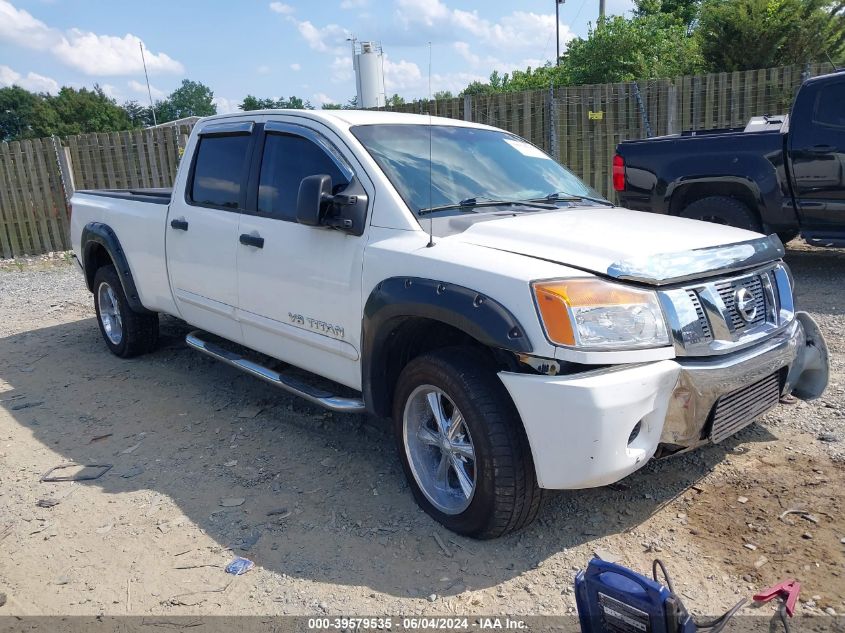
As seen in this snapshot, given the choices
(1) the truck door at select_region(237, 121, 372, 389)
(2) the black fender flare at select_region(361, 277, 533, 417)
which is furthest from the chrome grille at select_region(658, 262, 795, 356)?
(1) the truck door at select_region(237, 121, 372, 389)

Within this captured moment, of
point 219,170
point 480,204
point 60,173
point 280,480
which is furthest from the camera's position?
point 60,173

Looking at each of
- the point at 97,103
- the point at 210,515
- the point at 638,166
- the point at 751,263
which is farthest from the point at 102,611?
the point at 97,103

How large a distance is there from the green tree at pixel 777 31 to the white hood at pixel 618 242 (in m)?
14.5

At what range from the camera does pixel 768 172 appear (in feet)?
22.8

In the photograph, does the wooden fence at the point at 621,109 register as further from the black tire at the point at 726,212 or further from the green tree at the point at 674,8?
the green tree at the point at 674,8

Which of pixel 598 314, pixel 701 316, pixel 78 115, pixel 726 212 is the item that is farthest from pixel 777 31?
pixel 78 115

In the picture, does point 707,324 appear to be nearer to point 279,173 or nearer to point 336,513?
point 336,513

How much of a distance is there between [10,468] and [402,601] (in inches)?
110

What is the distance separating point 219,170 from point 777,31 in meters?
15.1

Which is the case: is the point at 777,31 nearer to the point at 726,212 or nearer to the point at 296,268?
the point at 726,212

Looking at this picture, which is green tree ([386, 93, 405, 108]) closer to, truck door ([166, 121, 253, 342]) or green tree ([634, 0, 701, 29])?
truck door ([166, 121, 253, 342])

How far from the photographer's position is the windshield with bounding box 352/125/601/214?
144 inches

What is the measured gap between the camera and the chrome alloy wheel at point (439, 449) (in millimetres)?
3150

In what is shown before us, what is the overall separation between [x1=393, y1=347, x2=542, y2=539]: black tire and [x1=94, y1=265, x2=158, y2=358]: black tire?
3.69 metres
